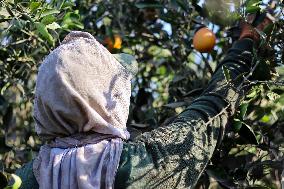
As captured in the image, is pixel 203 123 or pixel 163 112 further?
pixel 163 112

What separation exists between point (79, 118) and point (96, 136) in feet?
0.21

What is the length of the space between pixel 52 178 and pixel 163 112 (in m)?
1.05

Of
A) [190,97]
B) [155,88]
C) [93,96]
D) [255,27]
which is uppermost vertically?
[255,27]

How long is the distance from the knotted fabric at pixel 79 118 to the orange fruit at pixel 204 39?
0.74 metres

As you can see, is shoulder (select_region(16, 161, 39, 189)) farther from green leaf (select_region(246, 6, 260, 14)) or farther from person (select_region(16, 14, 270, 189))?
green leaf (select_region(246, 6, 260, 14))

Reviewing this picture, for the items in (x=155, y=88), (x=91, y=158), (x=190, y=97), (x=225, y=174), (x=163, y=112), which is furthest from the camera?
(x=155, y=88)

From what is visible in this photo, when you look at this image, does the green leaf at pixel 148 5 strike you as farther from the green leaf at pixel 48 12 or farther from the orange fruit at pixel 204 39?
the green leaf at pixel 48 12

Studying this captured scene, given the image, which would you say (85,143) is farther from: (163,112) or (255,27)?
(163,112)

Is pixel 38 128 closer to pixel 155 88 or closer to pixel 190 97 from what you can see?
pixel 190 97

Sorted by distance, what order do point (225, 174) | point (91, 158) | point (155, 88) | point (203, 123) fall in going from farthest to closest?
point (155, 88) → point (225, 174) → point (203, 123) → point (91, 158)

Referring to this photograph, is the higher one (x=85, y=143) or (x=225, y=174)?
(x=85, y=143)

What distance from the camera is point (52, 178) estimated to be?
155 cm

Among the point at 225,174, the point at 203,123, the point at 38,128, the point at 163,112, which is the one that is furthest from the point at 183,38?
the point at 38,128

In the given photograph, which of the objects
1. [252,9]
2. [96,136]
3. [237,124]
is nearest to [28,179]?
[96,136]
